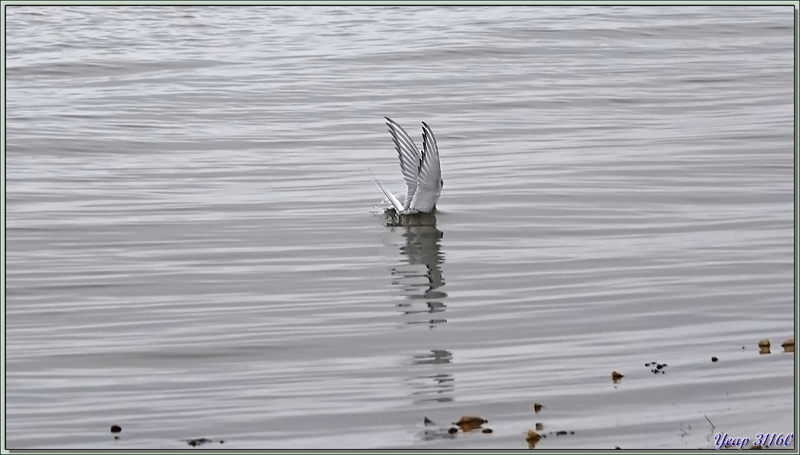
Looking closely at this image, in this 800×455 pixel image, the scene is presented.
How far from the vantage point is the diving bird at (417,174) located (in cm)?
991

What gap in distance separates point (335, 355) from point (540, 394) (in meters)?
1.31

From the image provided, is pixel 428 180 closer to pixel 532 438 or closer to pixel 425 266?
pixel 425 266

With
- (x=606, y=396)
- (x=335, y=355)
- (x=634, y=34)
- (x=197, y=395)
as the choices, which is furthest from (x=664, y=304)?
(x=634, y=34)

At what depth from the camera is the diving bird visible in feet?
32.5

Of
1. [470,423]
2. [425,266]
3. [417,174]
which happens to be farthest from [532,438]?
[417,174]

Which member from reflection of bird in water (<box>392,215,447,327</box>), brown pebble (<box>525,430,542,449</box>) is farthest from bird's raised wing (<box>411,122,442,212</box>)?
brown pebble (<box>525,430,542,449</box>)

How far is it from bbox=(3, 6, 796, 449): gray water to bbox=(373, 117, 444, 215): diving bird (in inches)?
10.7

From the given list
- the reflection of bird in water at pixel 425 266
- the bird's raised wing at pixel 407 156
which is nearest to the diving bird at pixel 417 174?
the bird's raised wing at pixel 407 156

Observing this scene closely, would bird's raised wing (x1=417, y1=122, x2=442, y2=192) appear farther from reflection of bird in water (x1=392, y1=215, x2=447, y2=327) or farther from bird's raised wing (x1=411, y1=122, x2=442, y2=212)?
reflection of bird in water (x1=392, y1=215, x2=447, y2=327)

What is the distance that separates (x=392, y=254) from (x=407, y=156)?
3.88ft

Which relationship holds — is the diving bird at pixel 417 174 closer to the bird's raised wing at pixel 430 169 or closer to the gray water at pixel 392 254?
the bird's raised wing at pixel 430 169

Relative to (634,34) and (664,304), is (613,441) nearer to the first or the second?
(664,304)

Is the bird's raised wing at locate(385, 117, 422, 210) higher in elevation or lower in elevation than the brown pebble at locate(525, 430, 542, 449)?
higher

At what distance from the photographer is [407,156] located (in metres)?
10.1
